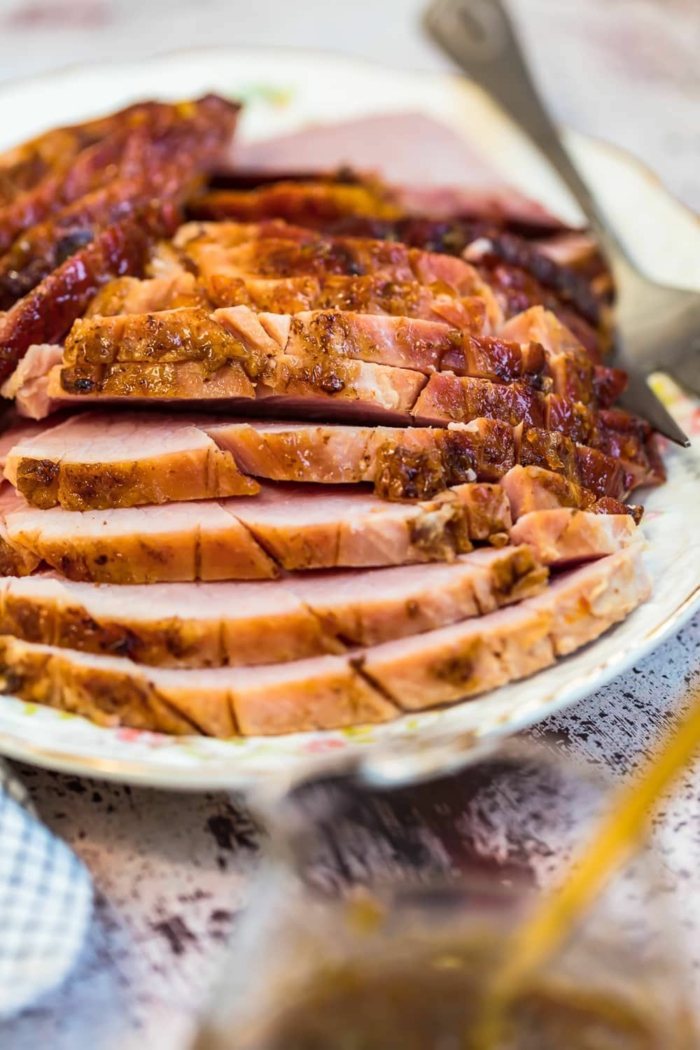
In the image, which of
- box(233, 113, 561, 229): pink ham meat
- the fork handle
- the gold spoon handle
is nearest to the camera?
the gold spoon handle

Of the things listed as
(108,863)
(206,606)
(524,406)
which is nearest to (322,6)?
(524,406)

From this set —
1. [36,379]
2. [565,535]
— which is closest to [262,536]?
[565,535]

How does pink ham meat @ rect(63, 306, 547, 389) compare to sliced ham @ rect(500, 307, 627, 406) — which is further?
sliced ham @ rect(500, 307, 627, 406)

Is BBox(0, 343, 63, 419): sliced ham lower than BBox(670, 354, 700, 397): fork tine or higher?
lower

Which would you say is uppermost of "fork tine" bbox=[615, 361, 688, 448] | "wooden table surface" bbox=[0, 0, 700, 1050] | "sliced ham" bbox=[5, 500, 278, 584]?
"fork tine" bbox=[615, 361, 688, 448]

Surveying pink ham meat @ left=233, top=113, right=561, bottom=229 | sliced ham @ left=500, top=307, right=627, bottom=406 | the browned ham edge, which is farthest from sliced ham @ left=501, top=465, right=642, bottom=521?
pink ham meat @ left=233, top=113, right=561, bottom=229

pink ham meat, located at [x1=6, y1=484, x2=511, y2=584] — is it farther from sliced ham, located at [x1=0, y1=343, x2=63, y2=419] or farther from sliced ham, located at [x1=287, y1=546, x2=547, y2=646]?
sliced ham, located at [x1=0, y1=343, x2=63, y2=419]

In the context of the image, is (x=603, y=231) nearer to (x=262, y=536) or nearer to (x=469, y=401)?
(x=469, y=401)

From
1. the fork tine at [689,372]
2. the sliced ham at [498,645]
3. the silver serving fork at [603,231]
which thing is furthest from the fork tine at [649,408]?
the sliced ham at [498,645]
